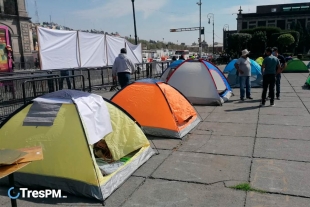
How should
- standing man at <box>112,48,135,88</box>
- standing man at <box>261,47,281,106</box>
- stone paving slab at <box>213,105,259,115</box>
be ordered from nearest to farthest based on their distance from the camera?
1. stone paving slab at <box>213,105,259,115</box>
2. standing man at <box>261,47,281,106</box>
3. standing man at <box>112,48,135,88</box>

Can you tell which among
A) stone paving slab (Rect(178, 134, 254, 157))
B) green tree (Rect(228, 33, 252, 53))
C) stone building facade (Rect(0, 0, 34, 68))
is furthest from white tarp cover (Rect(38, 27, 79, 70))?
green tree (Rect(228, 33, 252, 53))

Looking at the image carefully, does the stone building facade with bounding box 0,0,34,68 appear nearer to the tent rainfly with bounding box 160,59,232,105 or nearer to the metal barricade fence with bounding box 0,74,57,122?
the metal barricade fence with bounding box 0,74,57,122

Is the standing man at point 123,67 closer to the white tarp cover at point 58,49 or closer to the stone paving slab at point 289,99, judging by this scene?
the white tarp cover at point 58,49

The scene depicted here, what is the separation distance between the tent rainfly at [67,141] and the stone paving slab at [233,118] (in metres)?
3.73

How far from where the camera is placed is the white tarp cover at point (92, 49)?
11234 millimetres

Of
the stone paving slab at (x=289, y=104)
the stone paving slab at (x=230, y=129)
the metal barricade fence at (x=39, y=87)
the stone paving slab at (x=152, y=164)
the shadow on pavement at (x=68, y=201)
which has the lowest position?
the stone paving slab at (x=152, y=164)

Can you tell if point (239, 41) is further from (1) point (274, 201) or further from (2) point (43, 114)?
(2) point (43, 114)

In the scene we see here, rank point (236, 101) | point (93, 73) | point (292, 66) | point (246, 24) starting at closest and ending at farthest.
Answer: point (236, 101)
point (93, 73)
point (292, 66)
point (246, 24)

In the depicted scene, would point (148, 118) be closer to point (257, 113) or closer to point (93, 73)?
point (257, 113)

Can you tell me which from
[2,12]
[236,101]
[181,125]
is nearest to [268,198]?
[181,125]

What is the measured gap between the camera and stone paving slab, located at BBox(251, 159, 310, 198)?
12.0ft

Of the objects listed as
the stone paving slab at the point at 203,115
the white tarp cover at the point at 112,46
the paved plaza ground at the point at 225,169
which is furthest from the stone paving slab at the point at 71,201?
the white tarp cover at the point at 112,46

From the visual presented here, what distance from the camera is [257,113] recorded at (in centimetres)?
798

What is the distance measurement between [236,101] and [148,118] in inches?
196
